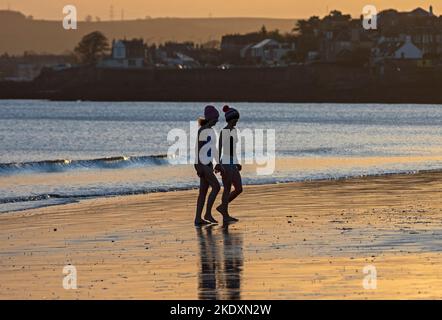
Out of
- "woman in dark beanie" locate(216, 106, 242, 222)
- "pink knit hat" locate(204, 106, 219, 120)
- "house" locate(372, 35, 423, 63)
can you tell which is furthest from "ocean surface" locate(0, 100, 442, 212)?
"house" locate(372, 35, 423, 63)

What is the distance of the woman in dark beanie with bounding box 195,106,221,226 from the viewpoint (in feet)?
66.2

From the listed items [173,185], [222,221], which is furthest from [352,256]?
[173,185]

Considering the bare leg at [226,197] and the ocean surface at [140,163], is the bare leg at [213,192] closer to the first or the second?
the bare leg at [226,197]

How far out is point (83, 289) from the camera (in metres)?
14.1

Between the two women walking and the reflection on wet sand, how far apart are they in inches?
25.4

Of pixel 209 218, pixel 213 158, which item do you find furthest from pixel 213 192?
pixel 213 158

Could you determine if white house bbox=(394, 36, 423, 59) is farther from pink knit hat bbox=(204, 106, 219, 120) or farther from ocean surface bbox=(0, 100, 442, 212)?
pink knit hat bbox=(204, 106, 219, 120)

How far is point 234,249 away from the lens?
17312 mm

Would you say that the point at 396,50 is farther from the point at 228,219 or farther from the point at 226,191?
the point at 228,219

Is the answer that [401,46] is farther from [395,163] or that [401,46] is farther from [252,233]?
[252,233]

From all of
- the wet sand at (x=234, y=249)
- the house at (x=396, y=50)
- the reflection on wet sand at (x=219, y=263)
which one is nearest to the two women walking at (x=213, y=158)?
the wet sand at (x=234, y=249)

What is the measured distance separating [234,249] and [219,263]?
4.40 feet

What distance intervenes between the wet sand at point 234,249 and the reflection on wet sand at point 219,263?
0.04 feet
